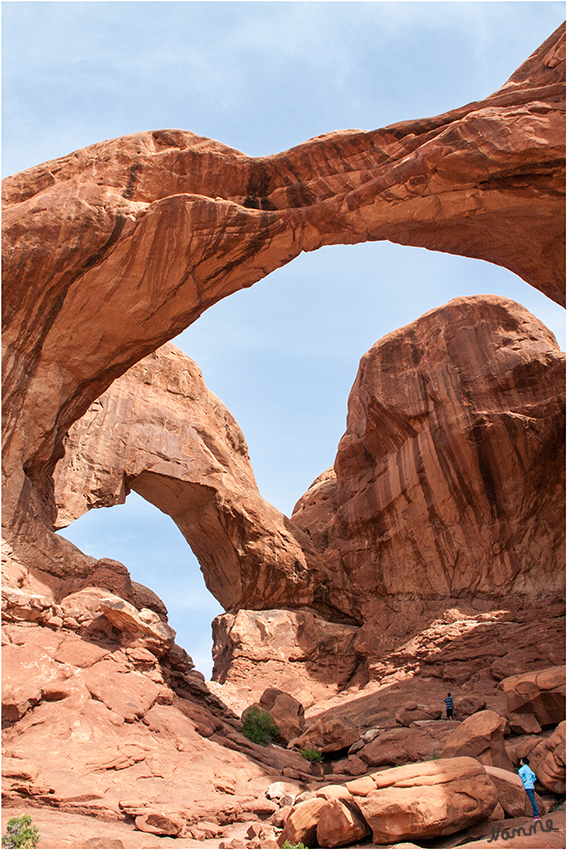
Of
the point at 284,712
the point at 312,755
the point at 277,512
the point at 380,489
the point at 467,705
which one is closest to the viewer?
the point at 312,755

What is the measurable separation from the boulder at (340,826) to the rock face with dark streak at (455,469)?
50.4 ft

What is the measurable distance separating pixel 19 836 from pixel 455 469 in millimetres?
20038

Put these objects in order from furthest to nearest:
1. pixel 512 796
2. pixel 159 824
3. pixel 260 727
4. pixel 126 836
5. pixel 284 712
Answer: pixel 284 712, pixel 260 727, pixel 159 824, pixel 512 796, pixel 126 836

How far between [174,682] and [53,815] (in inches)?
259

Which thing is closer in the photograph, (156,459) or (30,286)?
(30,286)

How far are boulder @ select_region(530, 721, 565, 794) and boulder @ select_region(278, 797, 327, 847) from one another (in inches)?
155

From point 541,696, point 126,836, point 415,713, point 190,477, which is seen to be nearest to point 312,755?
point 415,713

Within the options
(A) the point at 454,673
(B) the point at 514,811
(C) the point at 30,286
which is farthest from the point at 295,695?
(C) the point at 30,286

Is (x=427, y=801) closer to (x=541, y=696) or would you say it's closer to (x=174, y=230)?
(x=541, y=696)

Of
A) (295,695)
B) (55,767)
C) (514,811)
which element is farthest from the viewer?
(295,695)

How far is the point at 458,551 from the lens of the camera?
26.4m

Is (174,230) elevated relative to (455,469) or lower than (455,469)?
elevated

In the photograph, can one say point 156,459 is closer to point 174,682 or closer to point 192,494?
point 192,494

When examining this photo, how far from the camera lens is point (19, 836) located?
371 inches
